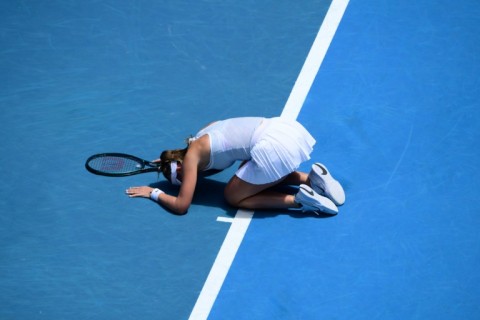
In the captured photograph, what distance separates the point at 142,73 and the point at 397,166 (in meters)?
3.65

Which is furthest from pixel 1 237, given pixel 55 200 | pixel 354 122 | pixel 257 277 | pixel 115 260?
pixel 354 122

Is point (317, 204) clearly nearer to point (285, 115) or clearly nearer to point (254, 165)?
point (254, 165)

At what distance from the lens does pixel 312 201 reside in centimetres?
845

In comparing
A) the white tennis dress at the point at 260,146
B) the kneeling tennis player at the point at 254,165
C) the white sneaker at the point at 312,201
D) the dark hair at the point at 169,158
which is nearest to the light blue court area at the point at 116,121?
the kneeling tennis player at the point at 254,165

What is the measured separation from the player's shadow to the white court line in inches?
5.9

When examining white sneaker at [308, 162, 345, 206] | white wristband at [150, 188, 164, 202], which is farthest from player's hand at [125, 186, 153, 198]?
white sneaker at [308, 162, 345, 206]

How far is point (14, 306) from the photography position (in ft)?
25.4

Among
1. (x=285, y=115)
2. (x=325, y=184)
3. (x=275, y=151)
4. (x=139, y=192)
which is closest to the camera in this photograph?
(x=275, y=151)

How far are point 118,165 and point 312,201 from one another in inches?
92.9

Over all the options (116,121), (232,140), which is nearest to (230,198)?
(232,140)

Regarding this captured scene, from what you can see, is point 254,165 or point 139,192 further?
point 139,192

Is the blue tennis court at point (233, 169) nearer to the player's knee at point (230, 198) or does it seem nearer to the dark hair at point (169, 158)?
the player's knee at point (230, 198)

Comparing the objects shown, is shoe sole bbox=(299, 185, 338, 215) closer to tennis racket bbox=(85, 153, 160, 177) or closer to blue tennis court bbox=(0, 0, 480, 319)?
blue tennis court bbox=(0, 0, 480, 319)

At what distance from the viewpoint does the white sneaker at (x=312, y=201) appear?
27.6 ft
